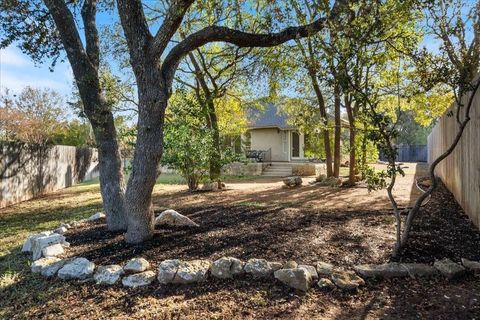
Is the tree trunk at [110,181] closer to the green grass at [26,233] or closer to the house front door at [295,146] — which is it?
the green grass at [26,233]

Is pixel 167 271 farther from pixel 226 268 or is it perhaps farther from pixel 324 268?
pixel 324 268

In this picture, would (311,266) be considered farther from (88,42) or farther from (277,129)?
(277,129)

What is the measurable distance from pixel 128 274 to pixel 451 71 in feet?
13.7

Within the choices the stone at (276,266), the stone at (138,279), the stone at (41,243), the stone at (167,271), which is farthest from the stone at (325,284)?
the stone at (41,243)

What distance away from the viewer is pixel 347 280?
3.28 meters

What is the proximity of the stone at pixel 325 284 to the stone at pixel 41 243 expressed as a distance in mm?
3452

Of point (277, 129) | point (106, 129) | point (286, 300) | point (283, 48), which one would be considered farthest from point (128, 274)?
point (277, 129)

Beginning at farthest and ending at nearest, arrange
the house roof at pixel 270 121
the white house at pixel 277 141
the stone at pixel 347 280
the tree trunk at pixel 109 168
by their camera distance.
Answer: the white house at pixel 277 141 < the house roof at pixel 270 121 < the tree trunk at pixel 109 168 < the stone at pixel 347 280

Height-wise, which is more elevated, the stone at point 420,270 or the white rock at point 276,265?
the white rock at point 276,265

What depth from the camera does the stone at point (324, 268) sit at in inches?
135

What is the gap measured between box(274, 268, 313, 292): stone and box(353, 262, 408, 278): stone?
22.4 inches

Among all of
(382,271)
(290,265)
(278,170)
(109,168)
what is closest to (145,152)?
(109,168)

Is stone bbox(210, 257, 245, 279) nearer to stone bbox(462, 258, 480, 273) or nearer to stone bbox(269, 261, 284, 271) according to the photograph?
stone bbox(269, 261, 284, 271)

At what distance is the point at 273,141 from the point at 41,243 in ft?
65.4
